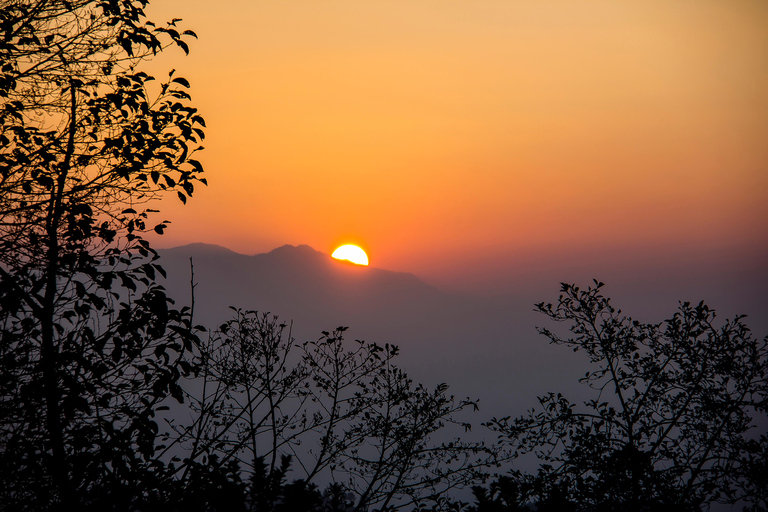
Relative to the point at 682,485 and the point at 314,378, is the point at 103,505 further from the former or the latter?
the point at 682,485

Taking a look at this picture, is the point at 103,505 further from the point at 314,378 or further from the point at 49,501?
the point at 314,378

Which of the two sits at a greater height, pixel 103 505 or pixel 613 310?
pixel 613 310

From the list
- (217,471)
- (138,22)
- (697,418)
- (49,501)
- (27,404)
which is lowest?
(49,501)

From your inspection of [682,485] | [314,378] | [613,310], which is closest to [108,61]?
[314,378]

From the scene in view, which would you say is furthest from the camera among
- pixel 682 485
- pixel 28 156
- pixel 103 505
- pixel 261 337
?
pixel 261 337

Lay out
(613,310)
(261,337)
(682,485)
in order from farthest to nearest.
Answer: (261,337), (613,310), (682,485)

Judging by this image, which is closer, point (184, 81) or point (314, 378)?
point (184, 81)

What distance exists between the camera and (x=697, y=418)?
10.9 meters

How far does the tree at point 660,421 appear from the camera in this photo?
30.9 feet

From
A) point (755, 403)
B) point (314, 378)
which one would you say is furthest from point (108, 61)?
point (755, 403)

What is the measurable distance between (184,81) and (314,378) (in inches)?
363

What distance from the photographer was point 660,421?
10.6 meters

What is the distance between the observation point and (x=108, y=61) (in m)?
6.52

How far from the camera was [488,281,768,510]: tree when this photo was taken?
9422mm
